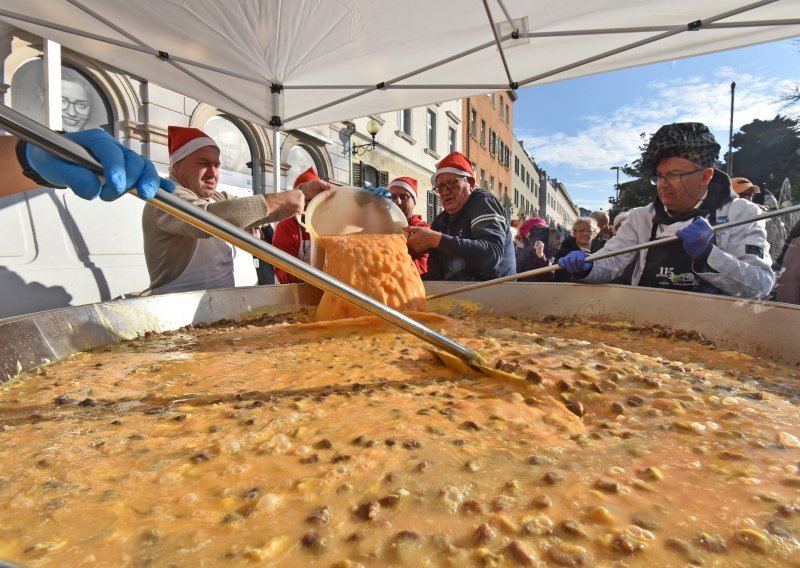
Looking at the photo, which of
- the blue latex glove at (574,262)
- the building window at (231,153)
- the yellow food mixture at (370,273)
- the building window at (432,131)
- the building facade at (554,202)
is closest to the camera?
the yellow food mixture at (370,273)

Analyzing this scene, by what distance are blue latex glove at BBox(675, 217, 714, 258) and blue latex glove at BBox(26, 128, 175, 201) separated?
7.14ft

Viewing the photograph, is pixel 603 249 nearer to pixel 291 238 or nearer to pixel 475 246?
pixel 475 246

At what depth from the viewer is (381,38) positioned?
312 cm

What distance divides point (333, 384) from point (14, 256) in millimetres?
2089

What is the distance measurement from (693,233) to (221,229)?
2.04 metres

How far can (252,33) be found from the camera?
311cm

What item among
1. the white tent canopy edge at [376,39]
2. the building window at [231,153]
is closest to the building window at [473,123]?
the building window at [231,153]

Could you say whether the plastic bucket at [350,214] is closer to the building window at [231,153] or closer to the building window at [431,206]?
the building window at [231,153]

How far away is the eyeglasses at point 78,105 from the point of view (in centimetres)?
477

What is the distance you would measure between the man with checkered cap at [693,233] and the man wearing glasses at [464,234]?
521mm

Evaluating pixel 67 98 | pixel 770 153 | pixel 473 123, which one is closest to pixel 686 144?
pixel 67 98

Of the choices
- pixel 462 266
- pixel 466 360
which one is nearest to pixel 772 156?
pixel 462 266

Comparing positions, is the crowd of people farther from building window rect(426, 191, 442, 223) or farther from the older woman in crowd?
building window rect(426, 191, 442, 223)

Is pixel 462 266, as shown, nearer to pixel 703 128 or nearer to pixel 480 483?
pixel 703 128
